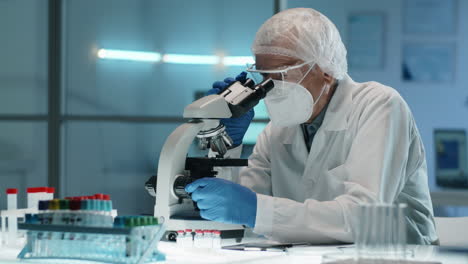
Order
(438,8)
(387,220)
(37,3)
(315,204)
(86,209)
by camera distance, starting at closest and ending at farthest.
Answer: (387,220) → (86,209) → (315,204) → (37,3) → (438,8)

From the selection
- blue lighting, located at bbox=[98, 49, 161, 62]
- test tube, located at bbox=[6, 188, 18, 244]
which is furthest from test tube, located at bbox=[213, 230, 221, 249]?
blue lighting, located at bbox=[98, 49, 161, 62]

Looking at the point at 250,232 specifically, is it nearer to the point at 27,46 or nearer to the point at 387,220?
the point at 387,220

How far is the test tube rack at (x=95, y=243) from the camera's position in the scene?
4.55 feet

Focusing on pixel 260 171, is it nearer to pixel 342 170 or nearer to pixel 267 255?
pixel 342 170

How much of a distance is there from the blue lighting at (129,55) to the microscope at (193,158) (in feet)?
8.85

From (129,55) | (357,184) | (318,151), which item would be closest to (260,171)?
(318,151)

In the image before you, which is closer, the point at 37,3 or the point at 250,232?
the point at 250,232

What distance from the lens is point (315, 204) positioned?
192 cm

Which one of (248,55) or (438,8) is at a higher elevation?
(438,8)

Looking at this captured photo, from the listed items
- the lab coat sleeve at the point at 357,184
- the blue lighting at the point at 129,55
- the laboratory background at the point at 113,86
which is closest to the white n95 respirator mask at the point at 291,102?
the lab coat sleeve at the point at 357,184

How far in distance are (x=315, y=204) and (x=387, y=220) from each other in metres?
0.74

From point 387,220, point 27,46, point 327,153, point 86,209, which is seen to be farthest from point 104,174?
point 387,220

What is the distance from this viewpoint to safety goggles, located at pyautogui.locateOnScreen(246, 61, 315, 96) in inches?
84.0

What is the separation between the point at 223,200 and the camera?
1836 mm
